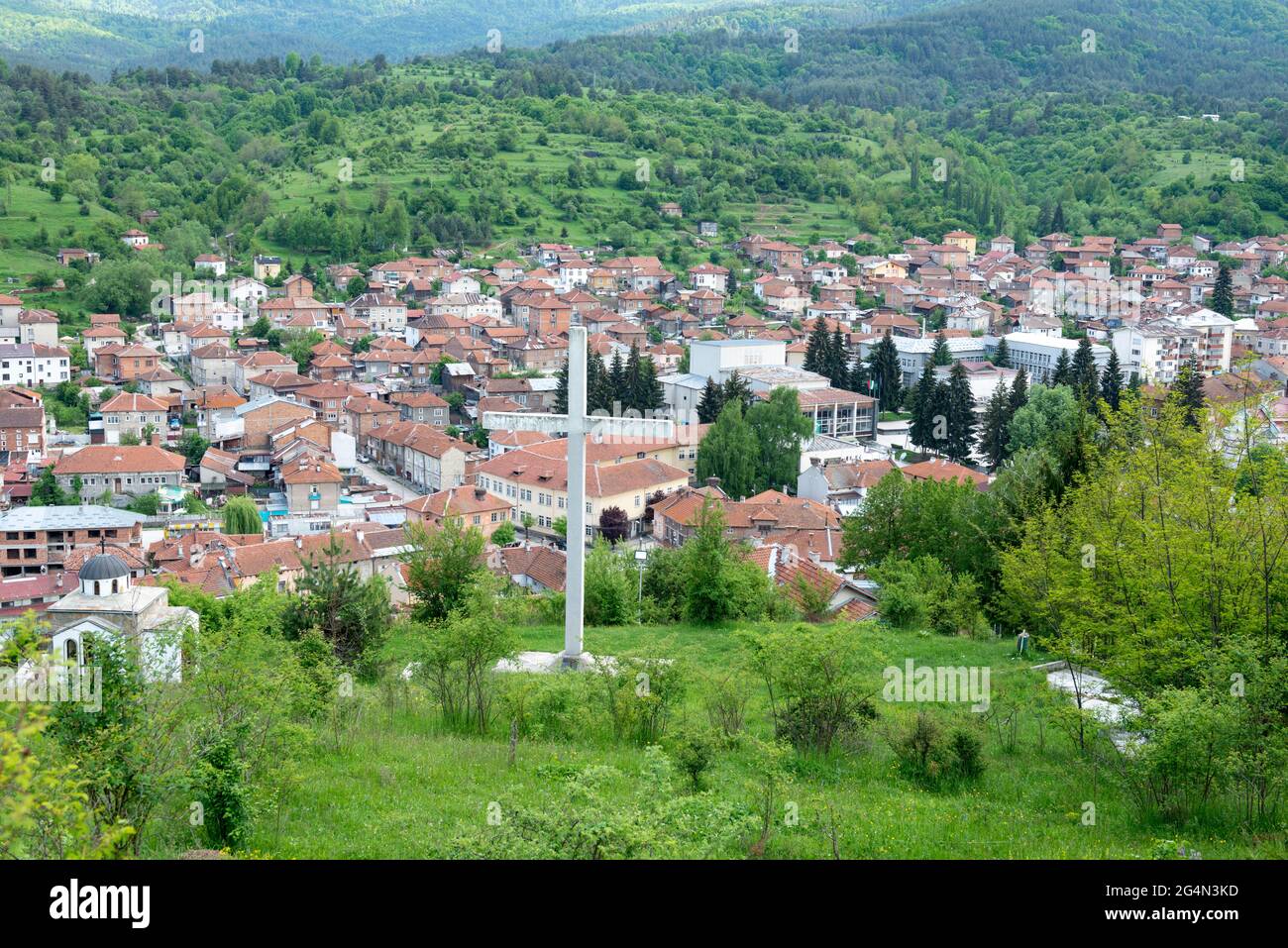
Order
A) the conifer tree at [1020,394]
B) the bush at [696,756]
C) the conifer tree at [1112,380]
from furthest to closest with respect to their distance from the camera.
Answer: the conifer tree at [1112,380], the conifer tree at [1020,394], the bush at [696,756]

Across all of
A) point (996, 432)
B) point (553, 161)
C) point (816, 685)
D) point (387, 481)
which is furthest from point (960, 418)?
point (553, 161)

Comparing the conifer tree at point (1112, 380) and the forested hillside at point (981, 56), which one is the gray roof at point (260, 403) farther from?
the forested hillside at point (981, 56)

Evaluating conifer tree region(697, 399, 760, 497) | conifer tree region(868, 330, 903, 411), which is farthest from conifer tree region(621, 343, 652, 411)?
conifer tree region(868, 330, 903, 411)

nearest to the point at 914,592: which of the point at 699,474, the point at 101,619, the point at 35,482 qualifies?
the point at 101,619

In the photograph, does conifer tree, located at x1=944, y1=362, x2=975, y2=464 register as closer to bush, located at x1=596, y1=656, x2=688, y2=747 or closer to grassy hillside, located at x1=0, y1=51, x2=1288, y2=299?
bush, located at x1=596, y1=656, x2=688, y2=747

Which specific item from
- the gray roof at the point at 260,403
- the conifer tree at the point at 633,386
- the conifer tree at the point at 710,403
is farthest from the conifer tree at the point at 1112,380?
the gray roof at the point at 260,403

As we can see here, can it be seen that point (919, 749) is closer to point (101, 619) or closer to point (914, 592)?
point (914, 592)
